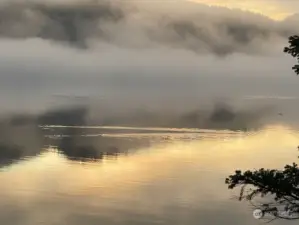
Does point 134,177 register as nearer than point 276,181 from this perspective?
No

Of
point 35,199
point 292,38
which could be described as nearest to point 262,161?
point 35,199

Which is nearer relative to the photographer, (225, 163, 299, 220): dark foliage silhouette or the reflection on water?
(225, 163, 299, 220): dark foliage silhouette

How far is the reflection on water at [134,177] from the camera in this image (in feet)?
80.1

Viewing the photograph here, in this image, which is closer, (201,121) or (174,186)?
(174,186)

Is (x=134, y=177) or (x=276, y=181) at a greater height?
(x=276, y=181)

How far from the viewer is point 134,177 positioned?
32312mm

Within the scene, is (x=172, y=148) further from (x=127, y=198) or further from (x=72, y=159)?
(x=127, y=198)

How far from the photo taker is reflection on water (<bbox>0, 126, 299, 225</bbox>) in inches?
961

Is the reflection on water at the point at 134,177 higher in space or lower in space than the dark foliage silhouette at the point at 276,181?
lower

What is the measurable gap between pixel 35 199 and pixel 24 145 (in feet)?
70.4

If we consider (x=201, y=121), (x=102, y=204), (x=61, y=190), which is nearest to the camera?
(x=102, y=204)

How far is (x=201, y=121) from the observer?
236 feet

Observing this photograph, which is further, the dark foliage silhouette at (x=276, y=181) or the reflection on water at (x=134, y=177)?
the reflection on water at (x=134, y=177)

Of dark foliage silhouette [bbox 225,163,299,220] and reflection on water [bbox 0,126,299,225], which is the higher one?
dark foliage silhouette [bbox 225,163,299,220]
